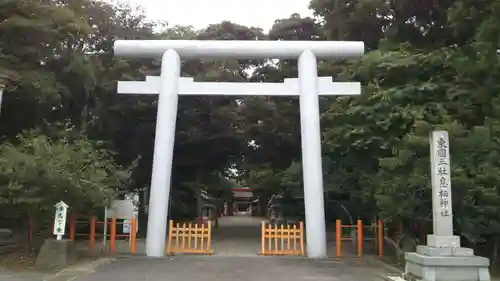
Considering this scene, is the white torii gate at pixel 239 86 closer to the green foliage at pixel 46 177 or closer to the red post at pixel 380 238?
the red post at pixel 380 238

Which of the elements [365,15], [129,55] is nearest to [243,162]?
[365,15]

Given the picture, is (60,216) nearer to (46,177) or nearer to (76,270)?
(46,177)

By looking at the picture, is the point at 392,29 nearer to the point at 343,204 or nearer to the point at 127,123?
the point at 343,204

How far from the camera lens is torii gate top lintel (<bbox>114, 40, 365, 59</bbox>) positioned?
739 inches

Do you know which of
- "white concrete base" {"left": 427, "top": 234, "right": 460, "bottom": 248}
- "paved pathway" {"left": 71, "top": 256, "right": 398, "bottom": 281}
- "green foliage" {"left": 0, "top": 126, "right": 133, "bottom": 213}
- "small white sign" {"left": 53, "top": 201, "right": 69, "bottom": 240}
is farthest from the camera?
"small white sign" {"left": 53, "top": 201, "right": 69, "bottom": 240}

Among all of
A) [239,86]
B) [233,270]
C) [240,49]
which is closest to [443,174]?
[233,270]

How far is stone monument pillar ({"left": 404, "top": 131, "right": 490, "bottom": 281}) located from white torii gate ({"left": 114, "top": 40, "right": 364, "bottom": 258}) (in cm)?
670

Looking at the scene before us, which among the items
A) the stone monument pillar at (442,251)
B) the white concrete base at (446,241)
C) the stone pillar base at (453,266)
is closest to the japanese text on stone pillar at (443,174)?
the stone monument pillar at (442,251)

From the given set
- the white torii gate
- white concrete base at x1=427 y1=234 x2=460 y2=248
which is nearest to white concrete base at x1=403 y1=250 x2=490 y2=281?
white concrete base at x1=427 y1=234 x2=460 y2=248

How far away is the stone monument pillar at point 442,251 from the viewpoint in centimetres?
1038

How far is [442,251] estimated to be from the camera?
10.6 m

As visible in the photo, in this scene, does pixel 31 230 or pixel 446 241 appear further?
pixel 31 230

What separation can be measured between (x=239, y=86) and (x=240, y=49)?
1353mm

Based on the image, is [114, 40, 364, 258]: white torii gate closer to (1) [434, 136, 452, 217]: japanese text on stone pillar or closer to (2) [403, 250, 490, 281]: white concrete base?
(1) [434, 136, 452, 217]: japanese text on stone pillar
